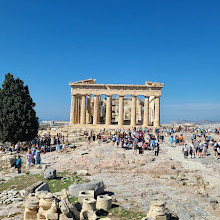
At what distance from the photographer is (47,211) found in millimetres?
8352

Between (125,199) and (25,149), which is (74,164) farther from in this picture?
(25,149)

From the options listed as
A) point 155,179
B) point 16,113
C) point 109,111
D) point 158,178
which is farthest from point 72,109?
point 155,179

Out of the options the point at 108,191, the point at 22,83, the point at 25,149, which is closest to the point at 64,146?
the point at 25,149

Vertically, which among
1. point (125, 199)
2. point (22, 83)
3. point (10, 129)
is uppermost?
point (22, 83)

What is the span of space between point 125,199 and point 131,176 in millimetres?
4652

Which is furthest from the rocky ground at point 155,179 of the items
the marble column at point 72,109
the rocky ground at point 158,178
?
the marble column at point 72,109

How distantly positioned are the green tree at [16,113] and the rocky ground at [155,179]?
28.0 feet

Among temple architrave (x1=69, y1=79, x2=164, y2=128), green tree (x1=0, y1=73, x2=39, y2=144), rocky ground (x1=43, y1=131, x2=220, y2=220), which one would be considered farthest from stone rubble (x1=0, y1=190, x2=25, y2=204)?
temple architrave (x1=69, y1=79, x2=164, y2=128)

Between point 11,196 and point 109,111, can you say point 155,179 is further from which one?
point 109,111

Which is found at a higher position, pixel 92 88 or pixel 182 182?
pixel 92 88

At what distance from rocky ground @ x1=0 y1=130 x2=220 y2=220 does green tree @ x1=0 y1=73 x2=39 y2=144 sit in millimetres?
8527

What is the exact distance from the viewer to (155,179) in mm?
15617

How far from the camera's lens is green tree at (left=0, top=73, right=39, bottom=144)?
99.2 ft

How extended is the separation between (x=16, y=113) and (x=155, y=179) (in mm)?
21949
